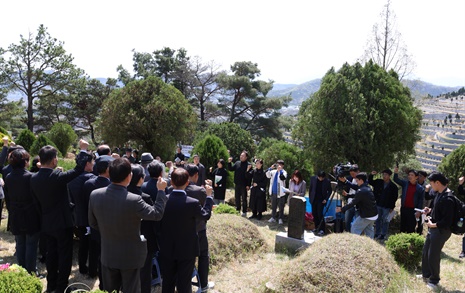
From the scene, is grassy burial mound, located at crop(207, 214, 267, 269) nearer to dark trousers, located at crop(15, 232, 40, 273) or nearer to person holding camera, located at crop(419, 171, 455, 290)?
dark trousers, located at crop(15, 232, 40, 273)

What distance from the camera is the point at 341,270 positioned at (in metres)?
5.09

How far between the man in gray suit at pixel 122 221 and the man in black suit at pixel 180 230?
329mm

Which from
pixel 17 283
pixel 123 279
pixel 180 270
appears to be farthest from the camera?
pixel 180 270

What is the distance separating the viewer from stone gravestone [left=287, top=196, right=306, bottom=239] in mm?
7422

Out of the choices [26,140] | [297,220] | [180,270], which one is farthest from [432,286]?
[26,140]

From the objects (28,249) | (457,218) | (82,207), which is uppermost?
(82,207)

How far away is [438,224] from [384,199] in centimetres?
281

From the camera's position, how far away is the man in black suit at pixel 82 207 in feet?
16.9

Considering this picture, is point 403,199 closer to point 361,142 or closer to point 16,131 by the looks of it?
point 361,142

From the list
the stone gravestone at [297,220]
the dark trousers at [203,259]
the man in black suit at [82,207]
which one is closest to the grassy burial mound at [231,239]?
the stone gravestone at [297,220]

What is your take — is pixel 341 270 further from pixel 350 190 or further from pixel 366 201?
pixel 350 190

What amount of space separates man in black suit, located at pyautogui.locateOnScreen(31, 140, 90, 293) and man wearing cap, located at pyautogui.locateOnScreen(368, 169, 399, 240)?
6.70 meters

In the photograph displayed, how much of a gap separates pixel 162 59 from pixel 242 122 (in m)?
9.95

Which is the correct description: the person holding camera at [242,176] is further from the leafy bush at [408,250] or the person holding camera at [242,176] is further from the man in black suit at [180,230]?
the man in black suit at [180,230]
